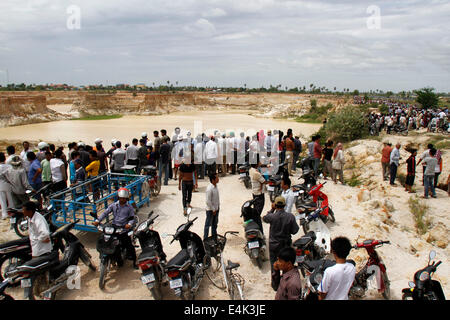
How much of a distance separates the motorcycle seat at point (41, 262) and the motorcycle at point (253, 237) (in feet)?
10.5

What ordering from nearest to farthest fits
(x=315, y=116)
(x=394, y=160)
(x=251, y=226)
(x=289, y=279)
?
(x=289, y=279) → (x=251, y=226) → (x=394, y=160) → (x=315, y=116)

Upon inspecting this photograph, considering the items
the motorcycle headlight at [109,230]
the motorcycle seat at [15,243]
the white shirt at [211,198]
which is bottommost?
the motorcycle seat at [15,243]

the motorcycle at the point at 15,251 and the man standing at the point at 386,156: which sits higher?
the man standing at the point at 386,156

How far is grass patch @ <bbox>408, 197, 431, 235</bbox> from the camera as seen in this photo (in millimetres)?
8148

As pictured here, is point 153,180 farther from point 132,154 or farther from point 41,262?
point 41,262

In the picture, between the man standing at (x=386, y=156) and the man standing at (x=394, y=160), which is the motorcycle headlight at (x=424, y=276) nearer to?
the man standing at (x=394, y=160)

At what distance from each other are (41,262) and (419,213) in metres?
9.43

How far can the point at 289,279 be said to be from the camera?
11.0ft

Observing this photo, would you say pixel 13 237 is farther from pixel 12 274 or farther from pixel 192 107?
pixel 192 107

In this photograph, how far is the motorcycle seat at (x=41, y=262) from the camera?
434cm

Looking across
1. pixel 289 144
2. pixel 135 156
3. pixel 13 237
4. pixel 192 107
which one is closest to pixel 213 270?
pixel 13 237

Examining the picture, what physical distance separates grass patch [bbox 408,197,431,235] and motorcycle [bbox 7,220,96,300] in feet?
27.1

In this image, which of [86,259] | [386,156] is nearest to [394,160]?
[386,156]

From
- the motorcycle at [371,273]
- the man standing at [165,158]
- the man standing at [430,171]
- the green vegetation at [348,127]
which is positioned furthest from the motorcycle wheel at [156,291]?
the green vegetation at [348,127]
